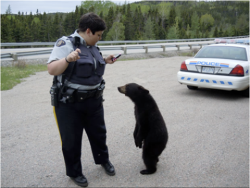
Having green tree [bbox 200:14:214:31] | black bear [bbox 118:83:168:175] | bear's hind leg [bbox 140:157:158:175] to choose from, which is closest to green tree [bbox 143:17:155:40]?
green tree [bbox 200:14:214:31]

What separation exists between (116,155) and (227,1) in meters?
202

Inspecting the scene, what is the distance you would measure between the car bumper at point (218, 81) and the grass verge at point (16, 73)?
6.42 metres

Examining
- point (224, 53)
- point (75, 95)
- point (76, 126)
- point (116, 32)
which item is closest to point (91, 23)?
point (75, 95)

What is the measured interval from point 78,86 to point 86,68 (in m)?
0.23

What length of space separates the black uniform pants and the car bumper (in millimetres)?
5215

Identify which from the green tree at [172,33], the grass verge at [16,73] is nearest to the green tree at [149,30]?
the green tree at [172,33]

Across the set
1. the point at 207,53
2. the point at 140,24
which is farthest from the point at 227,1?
the point at 207,53

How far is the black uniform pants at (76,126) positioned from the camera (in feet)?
9.61

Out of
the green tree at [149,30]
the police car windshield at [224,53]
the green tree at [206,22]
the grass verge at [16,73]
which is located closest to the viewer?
the police car windshield at [224,53]

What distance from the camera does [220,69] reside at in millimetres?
7539

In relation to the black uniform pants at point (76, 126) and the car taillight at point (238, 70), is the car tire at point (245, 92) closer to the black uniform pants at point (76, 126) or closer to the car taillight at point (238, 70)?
the car taillight at point (238, 70)

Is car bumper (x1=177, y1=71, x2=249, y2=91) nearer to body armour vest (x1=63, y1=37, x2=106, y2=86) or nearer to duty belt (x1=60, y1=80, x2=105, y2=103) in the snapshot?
body armour vest (x1=63, y1=37, x2=106, y2=86)

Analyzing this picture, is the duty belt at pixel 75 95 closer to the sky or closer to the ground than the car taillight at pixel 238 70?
closer to the sky

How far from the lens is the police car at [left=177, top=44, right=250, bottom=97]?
7.35 meters
